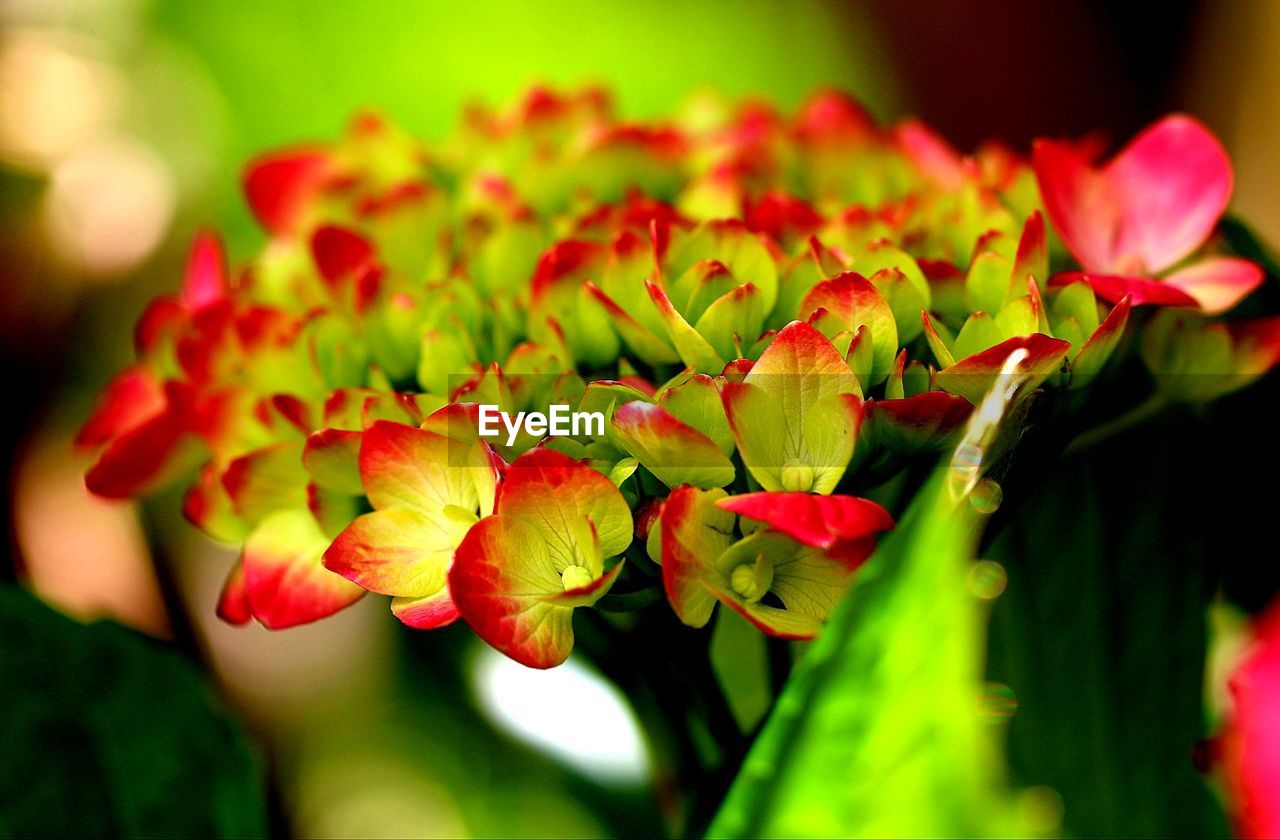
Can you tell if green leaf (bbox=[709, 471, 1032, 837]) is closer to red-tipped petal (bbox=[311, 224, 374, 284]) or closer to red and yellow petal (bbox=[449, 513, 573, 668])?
red and yellow petal (bbox=[449, 513, 573, 668])

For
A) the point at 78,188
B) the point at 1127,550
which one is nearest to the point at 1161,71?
the point at 1127,550

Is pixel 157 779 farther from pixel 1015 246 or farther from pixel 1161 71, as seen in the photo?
pixel 1161 71

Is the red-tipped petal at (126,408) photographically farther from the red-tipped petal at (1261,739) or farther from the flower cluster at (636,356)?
the red-tipped petal at (1261,739)

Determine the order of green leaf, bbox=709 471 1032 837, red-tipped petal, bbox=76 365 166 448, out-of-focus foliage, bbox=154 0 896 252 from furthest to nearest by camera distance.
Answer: out-of-focus foliage, bbox=154 0 896 252, red-tipped petal, bbox=76 365 166 448, green leaf, bbox=709 471 1032 837

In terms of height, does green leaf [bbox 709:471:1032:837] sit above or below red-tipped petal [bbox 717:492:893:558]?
below

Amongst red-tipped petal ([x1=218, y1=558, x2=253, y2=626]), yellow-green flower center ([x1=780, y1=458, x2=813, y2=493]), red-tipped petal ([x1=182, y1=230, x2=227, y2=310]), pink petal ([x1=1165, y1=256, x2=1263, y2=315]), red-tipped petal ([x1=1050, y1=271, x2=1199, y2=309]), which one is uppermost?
red-tipped petal ([x1=1050, y1=271, x2=1199, y2=309])

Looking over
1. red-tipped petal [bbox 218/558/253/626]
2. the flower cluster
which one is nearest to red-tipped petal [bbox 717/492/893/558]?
the flower cluster
